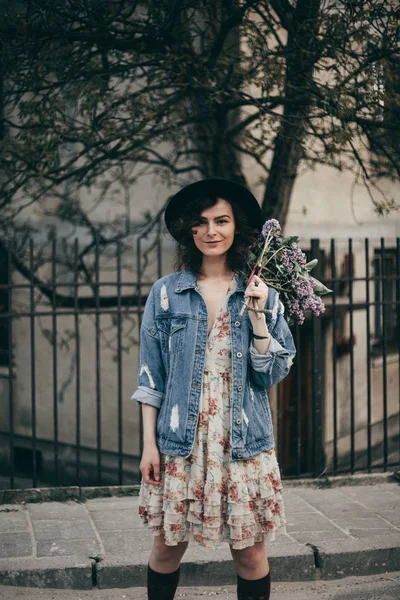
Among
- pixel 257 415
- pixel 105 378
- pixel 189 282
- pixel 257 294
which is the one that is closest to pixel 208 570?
pixel 257 415

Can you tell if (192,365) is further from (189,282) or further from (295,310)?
(295,310)

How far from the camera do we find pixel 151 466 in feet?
10.1

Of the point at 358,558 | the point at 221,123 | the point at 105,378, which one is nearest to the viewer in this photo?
the point at 358,558

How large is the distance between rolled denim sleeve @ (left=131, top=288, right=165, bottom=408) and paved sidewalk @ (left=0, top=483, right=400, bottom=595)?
1623 millimetres

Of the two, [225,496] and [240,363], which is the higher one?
[240,363]

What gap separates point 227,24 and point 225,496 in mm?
4438

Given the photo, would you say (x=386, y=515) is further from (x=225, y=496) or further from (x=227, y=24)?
(x=227, y=24)

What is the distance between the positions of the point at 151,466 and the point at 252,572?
2.04ft

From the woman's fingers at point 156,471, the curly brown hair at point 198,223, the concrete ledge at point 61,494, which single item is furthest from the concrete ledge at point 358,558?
the curly brown hair at point 198,223

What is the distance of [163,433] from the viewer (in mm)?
3094

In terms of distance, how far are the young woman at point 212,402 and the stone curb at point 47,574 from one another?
120 centimetres

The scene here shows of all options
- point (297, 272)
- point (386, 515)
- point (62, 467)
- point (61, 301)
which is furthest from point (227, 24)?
point (62, 467)

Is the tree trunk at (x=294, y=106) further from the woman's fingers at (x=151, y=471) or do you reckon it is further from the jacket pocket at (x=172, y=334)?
the woman's fingers at (x=151, y=471)

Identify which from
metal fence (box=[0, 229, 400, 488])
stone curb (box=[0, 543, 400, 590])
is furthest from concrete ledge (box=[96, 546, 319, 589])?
metal fence (box=[0, 229, 400, 488])
